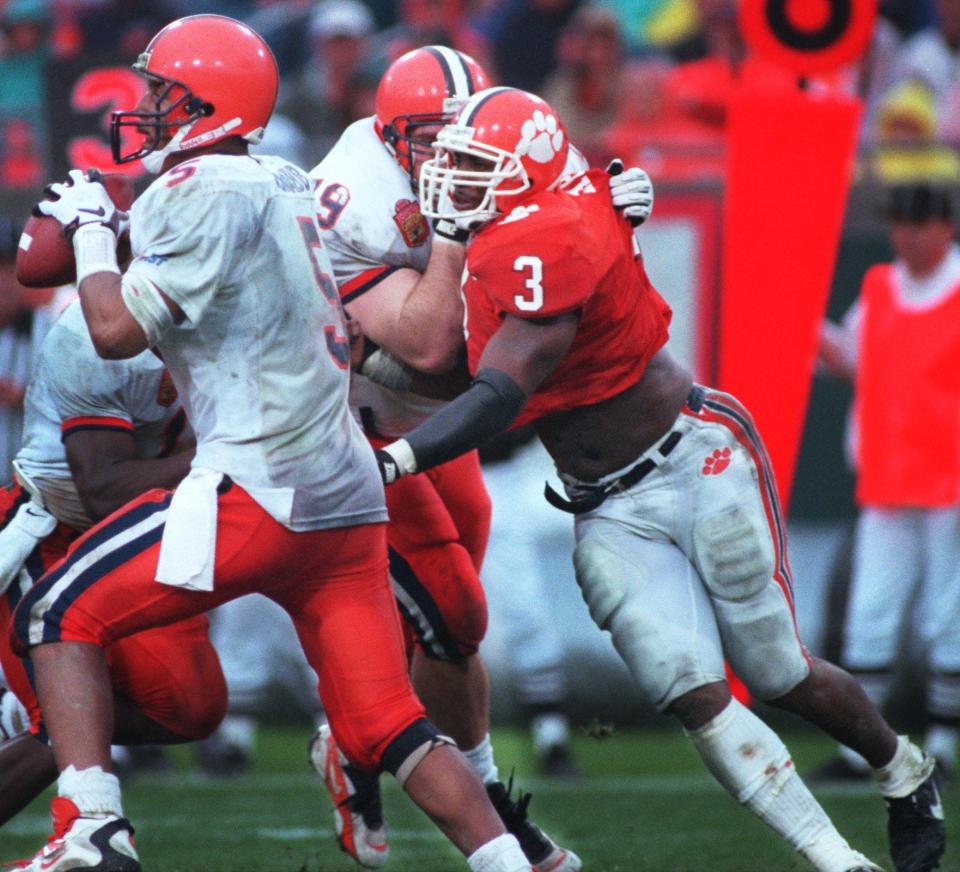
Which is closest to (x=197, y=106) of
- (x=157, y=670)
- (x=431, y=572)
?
(x=157, y=670)

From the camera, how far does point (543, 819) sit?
5508 mm

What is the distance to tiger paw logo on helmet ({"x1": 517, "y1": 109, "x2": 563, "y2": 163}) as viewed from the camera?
3777mm

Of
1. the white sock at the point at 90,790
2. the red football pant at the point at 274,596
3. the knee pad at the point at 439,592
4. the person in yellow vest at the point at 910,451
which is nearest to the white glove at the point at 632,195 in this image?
the red football pant at the point at 274,596

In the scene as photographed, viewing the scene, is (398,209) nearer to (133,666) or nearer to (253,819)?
(133,666)

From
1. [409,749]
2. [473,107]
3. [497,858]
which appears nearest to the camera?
[497,858]

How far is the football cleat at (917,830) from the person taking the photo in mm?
4035

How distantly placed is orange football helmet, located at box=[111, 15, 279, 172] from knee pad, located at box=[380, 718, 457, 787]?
1261 mm

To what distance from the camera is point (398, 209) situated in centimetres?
414

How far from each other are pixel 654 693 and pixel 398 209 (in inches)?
49.3

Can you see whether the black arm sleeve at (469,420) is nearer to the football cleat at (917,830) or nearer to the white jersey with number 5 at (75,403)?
the white jersey with number 5 at (75,403)

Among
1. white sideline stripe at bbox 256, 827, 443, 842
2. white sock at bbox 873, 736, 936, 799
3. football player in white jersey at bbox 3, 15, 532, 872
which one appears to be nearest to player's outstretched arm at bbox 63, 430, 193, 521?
football player in white jersey at bbox 3, 15, 532, 872

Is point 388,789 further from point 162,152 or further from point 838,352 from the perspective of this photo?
point 162,152

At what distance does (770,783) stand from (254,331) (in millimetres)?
1425

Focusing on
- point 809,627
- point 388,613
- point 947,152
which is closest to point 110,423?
point 388,613
